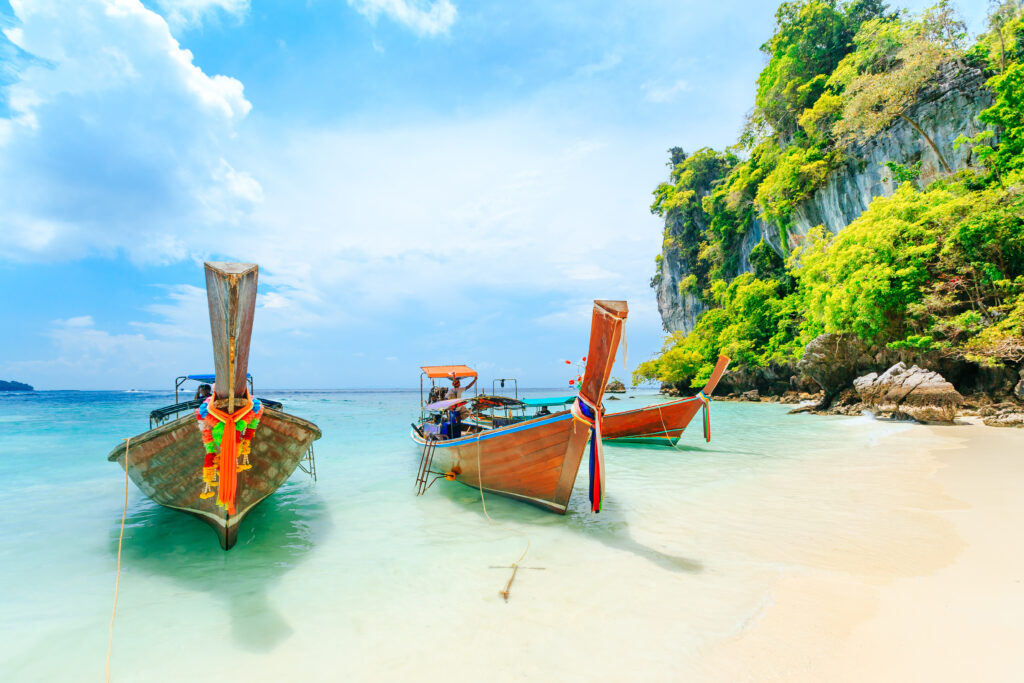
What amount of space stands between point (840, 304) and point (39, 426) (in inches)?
1619

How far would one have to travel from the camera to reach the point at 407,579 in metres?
4.75

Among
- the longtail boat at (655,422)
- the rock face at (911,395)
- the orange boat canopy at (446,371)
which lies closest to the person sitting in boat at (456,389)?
the orange boat canopy at (446,371)

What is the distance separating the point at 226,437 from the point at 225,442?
0.21ft

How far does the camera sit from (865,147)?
2238 cm

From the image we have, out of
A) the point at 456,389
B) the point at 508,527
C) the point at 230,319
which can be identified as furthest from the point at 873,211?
the point at 230,319

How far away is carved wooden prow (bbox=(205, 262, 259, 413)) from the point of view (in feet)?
11.9

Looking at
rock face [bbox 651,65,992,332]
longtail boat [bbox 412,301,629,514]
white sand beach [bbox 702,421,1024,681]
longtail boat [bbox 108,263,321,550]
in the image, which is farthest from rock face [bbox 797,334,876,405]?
longtail boat [bbox 108,263,321,550]

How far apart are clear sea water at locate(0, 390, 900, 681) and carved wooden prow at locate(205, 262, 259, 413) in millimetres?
2173

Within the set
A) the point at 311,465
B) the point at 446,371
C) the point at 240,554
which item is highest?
the point at 446,371

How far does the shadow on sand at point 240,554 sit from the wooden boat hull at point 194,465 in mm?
395

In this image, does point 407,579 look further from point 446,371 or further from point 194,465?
point 446,371

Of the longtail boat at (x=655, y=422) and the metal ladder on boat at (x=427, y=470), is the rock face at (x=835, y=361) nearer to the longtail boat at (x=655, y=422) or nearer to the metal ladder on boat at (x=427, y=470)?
the longtail boat at (x=655, y=422)

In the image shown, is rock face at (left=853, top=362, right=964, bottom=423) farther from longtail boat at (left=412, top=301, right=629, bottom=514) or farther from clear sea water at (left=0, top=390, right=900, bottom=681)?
longtail boat at (left=412, top=301, right=629, bottom=514)

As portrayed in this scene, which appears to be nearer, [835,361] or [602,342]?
[602,342]
